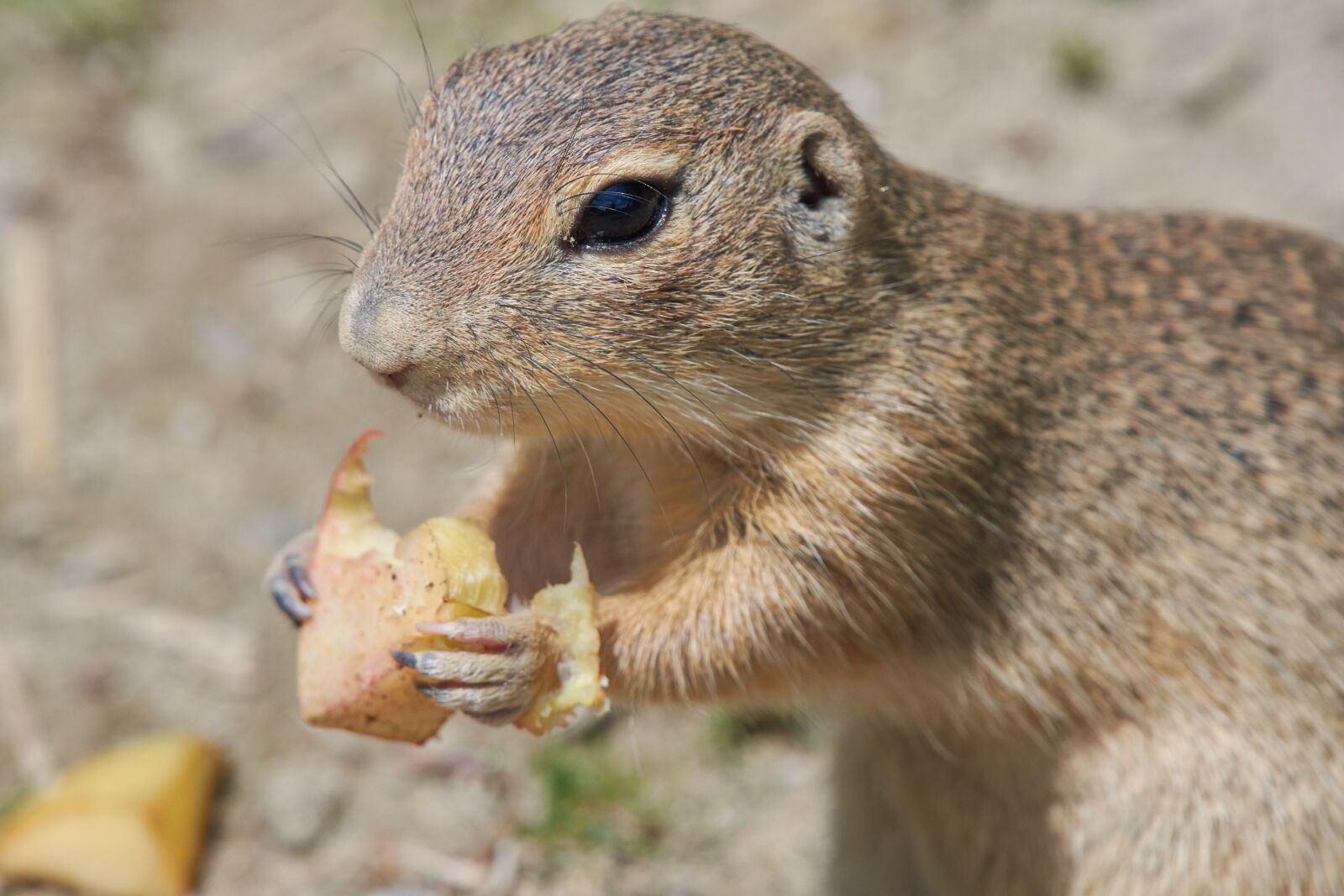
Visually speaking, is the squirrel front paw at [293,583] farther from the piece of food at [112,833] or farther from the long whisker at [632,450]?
the piece of food at [112,833]

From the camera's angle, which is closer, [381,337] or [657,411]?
[381,337]

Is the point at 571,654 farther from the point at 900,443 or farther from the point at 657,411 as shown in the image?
the point at 900,443

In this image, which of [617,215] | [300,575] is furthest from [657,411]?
[300,575]

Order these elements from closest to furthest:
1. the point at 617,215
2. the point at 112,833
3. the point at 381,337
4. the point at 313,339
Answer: the point at 381,337
the point at 617,215
the point at 112,833
the point at 313,339

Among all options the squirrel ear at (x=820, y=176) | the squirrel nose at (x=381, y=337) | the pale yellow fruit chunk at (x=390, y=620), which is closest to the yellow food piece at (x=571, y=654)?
the pale yellow fruit chunk at (x=390, y=620)

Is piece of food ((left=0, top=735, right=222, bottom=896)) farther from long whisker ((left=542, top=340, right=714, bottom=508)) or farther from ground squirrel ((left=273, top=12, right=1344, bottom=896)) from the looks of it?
long whisker ((left=542, top=340, right=714, bottom=508))

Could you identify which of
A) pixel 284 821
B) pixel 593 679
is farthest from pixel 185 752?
pixel 593 679
